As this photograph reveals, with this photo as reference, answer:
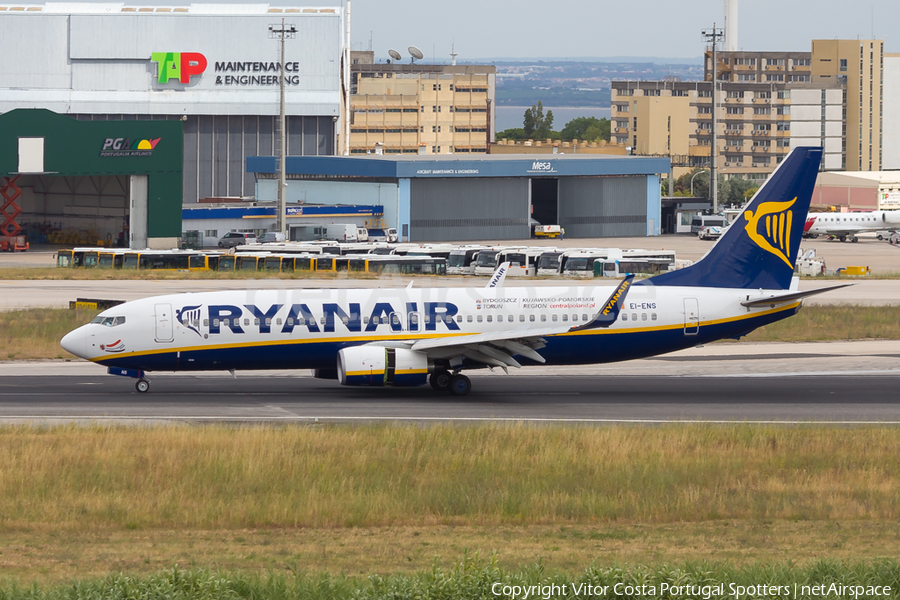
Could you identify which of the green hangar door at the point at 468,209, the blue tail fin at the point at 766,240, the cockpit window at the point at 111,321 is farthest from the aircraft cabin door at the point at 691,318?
the green hangar door at the point at 468,209

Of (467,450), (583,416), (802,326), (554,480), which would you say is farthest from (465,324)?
(802,326)

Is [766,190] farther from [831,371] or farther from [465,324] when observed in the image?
[465,324]

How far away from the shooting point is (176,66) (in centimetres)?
16362

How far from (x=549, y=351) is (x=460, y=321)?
3428 mm

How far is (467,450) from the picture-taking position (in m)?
28.1

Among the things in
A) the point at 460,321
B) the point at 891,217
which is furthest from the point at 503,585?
the point at 891,217

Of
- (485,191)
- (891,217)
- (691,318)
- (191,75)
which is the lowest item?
(691,318)

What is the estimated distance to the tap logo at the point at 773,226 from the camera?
141 feet

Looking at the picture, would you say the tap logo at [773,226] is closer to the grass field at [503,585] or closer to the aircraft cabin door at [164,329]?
the aircraft cabin door at [164,329]

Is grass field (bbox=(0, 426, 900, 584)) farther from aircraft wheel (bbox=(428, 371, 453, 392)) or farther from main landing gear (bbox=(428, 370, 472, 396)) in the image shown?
aircraft wheel (bbox=(428, 371, 453, 392))

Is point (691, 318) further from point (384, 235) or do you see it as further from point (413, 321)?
point (384, 235)

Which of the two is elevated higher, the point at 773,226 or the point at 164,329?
the point at 773,226

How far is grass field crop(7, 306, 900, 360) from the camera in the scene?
52200mm

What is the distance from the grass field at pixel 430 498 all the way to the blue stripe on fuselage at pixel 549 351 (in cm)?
811
